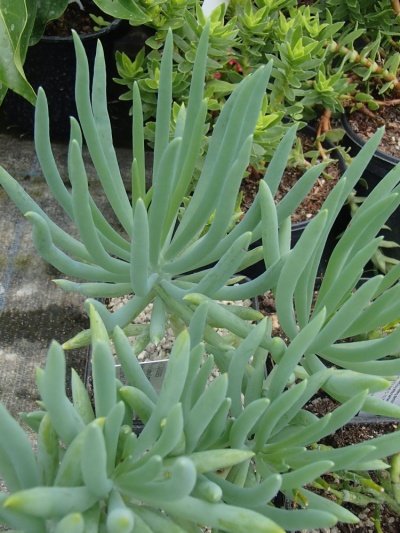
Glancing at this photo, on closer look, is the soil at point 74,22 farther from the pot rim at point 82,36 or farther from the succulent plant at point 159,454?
the succulent plant at point 159,454

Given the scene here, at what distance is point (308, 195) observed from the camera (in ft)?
4.44

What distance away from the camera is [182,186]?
730mm

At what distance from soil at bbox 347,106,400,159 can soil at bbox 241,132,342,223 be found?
0.13m

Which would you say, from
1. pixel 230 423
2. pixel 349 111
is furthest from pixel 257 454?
pixel 349 111

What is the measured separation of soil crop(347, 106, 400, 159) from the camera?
4.74 ft

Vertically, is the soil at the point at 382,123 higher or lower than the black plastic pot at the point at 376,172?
higher

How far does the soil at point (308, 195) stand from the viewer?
131 cm

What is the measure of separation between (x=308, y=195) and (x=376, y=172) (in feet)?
0.62

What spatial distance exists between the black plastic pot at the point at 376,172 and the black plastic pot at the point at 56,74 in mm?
644

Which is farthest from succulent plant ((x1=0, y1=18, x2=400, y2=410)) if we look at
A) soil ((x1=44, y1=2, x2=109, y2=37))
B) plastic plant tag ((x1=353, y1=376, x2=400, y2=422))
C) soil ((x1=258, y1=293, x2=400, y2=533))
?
soil ((x1=44, y1=2, x2=109, y2=37))

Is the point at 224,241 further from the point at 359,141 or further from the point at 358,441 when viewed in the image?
the point at 359,141

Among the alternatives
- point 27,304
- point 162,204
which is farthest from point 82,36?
point 162,204

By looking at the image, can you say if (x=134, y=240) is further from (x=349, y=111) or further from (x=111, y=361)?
(x=349, y=111)

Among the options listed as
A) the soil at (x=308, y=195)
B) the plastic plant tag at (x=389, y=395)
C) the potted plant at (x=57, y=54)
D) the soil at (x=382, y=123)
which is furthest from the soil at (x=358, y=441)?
the potted plant at (x=57, y=54)
